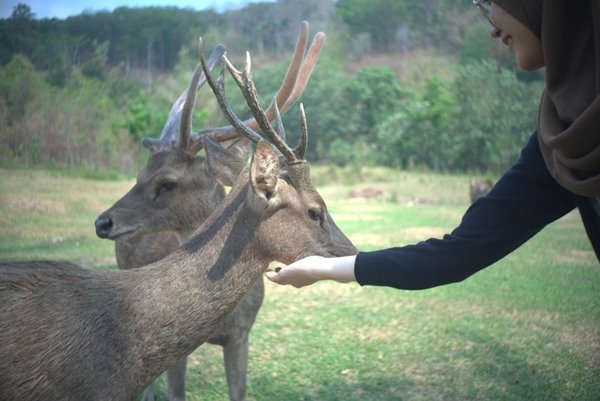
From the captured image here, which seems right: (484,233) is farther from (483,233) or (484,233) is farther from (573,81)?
(573,81)

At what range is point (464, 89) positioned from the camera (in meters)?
18.8

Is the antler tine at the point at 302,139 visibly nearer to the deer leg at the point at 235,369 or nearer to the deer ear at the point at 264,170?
the deer ear at the point at 264,170

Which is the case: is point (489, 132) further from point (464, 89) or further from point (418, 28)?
point (418, 28)

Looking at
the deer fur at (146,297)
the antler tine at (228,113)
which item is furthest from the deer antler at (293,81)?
the deer fur at (146,297)

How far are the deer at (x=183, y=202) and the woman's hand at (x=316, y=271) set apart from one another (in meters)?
1.26

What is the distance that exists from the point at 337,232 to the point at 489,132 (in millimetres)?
15040


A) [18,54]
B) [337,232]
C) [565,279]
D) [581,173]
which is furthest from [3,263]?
[565,279]

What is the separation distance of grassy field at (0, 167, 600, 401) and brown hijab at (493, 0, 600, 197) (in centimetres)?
278

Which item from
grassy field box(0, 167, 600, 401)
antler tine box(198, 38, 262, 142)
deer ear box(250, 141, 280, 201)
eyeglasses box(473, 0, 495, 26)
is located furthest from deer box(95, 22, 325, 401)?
eyeglasses box(473, 0, 495, 26)

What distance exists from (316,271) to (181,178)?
202 cm

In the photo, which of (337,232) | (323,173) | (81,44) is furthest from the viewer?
(323,173)

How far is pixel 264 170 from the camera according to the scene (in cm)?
288

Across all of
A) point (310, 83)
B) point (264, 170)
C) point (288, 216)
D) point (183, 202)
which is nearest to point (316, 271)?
point (288, 216)

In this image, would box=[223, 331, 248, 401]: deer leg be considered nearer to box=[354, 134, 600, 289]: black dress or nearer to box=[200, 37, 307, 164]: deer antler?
box=[200, 37, 307, 164]: deer antler
